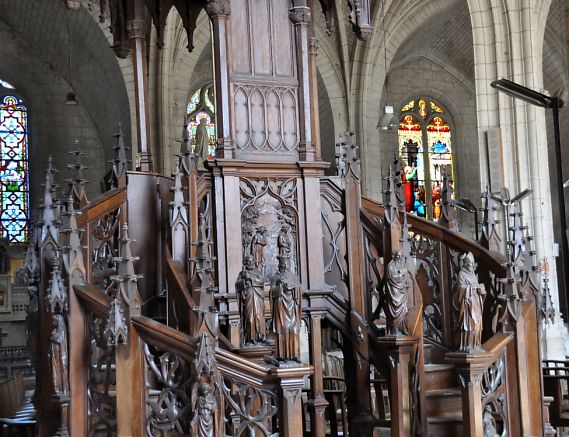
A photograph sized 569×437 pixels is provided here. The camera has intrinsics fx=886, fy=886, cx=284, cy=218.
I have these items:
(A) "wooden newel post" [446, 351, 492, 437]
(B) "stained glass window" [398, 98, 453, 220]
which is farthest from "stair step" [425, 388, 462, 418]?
(B) "stained glass window" [398, 98, 453, 220]

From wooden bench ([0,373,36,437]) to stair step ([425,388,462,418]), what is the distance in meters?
3.50

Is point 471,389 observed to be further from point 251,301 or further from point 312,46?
point 312,46

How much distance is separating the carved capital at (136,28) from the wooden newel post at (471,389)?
4936 mm

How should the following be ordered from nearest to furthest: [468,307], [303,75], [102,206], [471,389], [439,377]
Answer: [471,389], [468,307], [102,206], [439,377], [303,75]

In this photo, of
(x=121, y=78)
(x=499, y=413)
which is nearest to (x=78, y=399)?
(x=499, y=413)

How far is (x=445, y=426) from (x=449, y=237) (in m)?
1.86

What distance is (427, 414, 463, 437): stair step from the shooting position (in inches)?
295

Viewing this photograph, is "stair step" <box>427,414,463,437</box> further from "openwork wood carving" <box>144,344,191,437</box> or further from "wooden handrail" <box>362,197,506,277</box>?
"openwork wood carving" <box>144,344,191,437</box>

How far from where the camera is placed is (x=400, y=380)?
7.39 meters

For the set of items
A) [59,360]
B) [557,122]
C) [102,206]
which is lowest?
[59,360]

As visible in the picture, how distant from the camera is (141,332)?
6328mm

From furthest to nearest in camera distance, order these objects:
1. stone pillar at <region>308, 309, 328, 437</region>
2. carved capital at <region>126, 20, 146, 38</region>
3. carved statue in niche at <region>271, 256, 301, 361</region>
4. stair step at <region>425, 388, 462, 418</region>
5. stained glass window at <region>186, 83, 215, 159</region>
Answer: stained glass window at <region>186, 83, 215, 159</region>, carved capital at <region>126, 20, 146, 38</region>, stair step at <region>425, 388, 462, 418</region>, stone pillar at <region>308, 309, 328, 437</region>, carved statue in niche at <region>271, 256, 301, 361</region>

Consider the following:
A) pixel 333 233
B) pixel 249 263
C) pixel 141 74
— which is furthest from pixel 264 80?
pixel 249 263

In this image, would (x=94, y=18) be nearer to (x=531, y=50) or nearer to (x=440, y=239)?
(x=531, y=50)
